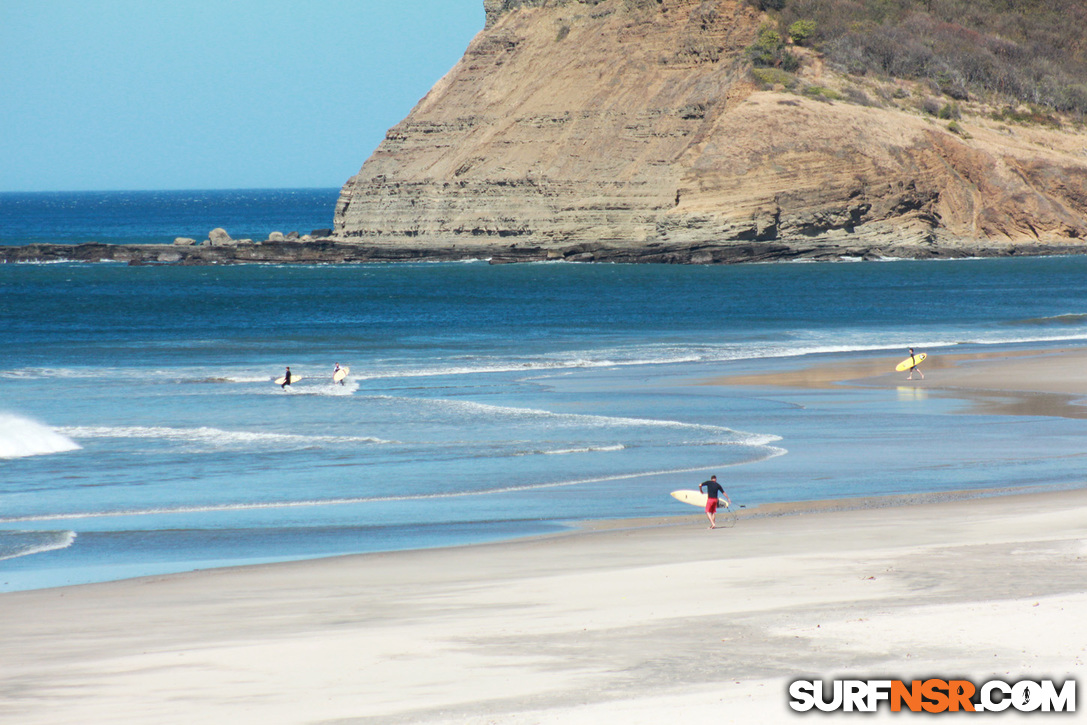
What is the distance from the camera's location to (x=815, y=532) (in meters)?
12.0

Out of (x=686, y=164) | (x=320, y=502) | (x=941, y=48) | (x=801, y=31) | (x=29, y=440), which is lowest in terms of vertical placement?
(x=320, y=502)

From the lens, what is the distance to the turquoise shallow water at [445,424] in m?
13.8

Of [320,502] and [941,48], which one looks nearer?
[320,502]

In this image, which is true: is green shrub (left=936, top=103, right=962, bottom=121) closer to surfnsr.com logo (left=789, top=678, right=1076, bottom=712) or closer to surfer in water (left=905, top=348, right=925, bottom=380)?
surfer in water (left=905, top=348, right=925, bottom=380)

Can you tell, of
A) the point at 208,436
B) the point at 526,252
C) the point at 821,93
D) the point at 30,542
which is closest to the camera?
the point at 30,542

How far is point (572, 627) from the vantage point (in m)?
8.34

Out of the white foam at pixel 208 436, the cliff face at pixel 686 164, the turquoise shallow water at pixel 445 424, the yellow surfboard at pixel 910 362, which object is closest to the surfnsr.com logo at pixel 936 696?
the turquoise shallow water at pixel 445 424

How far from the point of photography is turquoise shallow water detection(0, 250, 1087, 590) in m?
13.8

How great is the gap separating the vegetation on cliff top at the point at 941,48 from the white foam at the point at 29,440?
62.9 metres

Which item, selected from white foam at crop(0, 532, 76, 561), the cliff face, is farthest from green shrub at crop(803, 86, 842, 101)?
white foam at crop(0, 532, 76, 561)

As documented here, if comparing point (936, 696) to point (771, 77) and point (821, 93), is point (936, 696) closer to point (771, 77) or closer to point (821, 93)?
point (821, 93)

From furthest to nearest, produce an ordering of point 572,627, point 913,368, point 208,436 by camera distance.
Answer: point 913,368
point 208,436
point 572,627

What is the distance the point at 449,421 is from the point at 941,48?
235 ft

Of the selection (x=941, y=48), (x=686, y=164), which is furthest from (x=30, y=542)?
(x=941, y=48)
